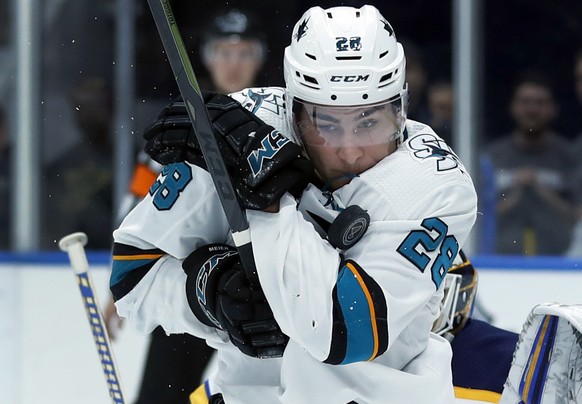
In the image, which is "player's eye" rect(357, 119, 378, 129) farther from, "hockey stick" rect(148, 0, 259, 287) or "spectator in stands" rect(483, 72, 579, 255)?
"spectator in stands" rect(483, 72, 579, 255)

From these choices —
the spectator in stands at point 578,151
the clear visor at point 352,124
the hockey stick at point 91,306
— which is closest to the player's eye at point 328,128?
the clear visor at point 352,124

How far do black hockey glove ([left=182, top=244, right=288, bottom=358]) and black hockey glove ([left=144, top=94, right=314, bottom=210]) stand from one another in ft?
0.42

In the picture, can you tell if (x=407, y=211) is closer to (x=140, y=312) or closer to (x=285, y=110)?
(x=285, y=110)

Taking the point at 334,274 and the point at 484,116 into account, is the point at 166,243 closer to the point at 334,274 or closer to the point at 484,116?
Result: the point at 334,274

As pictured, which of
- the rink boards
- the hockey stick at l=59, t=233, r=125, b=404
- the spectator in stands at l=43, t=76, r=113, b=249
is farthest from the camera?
the spectator in stands at l=43, t=76, r=113, b=249

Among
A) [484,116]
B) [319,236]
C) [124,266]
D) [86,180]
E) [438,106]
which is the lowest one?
[86,180]

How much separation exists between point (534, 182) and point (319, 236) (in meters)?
2.61

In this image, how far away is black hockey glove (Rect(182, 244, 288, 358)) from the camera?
1.67 meters

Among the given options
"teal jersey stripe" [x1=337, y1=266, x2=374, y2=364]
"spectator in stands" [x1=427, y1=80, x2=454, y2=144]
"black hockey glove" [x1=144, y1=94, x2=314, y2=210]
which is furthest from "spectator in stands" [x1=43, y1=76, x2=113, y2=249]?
"teal jersey stripe" [x1=337, y1=266, x2=374, y2=364]

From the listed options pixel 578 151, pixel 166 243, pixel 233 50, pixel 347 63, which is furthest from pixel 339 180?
pixel 578 151

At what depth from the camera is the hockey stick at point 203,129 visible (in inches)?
63.2

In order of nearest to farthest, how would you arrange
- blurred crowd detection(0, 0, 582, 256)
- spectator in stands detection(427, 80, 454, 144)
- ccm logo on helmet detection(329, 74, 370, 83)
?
1. ccm logo on helmet detection(329, 74, 370, 83)
2. spectator in stands detection(427, 80, 454, 144)
3. blurred crowd detection(0, 0, 582, 256)

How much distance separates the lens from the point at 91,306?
91.2 inches

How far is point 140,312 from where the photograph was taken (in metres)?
1.95
